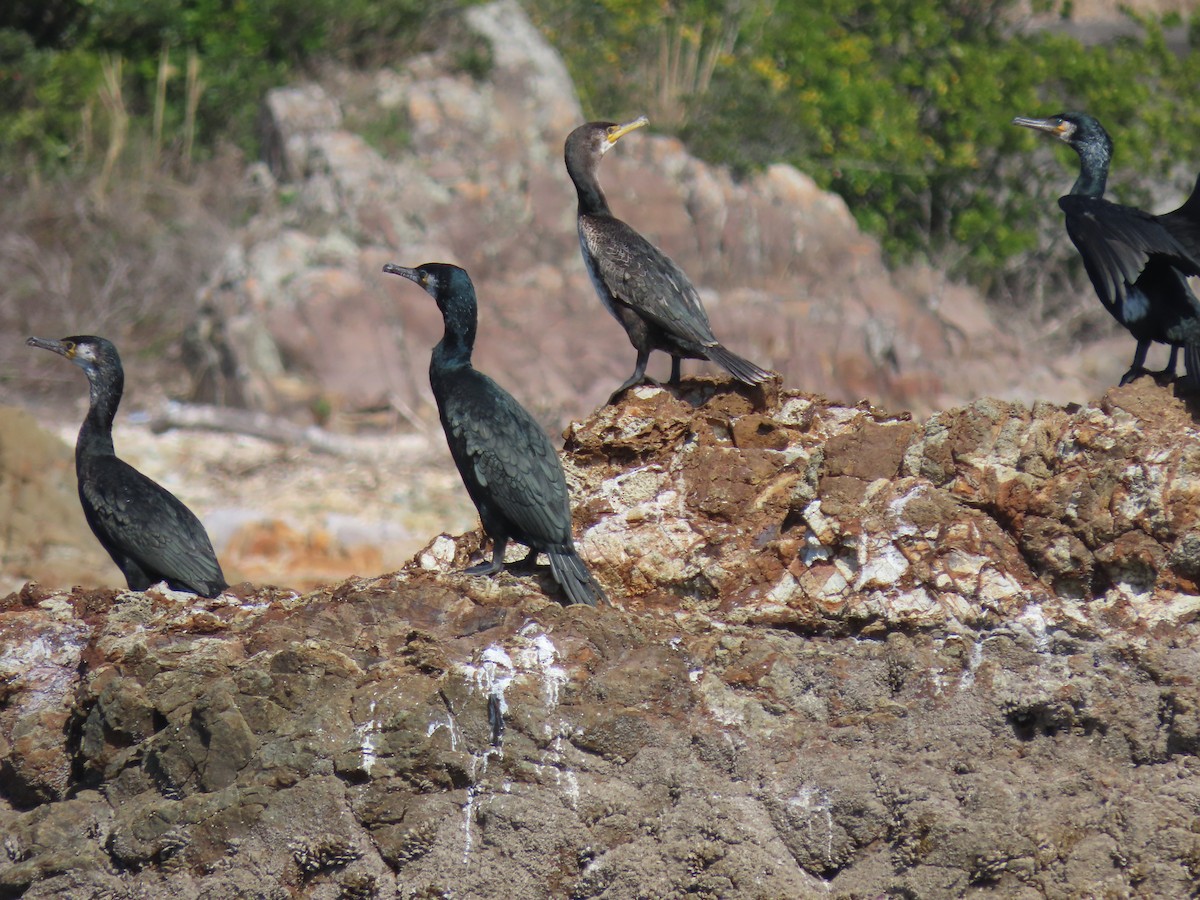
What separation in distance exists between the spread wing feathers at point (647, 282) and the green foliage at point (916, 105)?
878 centimetres

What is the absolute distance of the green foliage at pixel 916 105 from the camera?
15.6 m

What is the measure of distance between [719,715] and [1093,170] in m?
3.18

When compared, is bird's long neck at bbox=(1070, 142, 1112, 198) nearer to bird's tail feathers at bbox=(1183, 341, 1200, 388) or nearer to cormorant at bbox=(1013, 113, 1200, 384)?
cormorant at bbox=(1013, 113, 1200, 384)

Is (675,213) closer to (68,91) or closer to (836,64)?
(836,64)

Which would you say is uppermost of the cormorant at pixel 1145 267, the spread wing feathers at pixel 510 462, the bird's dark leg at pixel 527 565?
the cormorant at pixel 1145 267

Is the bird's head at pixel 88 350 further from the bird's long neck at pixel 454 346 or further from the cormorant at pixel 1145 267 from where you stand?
the cormorant at pixel 1145 267

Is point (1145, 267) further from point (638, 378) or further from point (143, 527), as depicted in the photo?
Result: point (143, 527)

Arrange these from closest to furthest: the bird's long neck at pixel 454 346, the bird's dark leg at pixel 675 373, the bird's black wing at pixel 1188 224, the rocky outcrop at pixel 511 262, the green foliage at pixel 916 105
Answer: the bird's black wing at pixel 1188 224 → the bird's long neck at pixel 454 346 → the bird's dark leg at pixel 675 373 → the rocky outcrop at pixel 511 262 → the green foliage at pixel 916 105

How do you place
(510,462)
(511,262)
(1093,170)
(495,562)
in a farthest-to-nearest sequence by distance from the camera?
(511,262)
(1093,170)
(495,562)
(510,462)

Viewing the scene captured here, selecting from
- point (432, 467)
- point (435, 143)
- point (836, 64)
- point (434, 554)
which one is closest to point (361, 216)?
A: point (435, 143)

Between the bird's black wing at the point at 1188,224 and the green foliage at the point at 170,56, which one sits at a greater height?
the bird's black wing at the point at 1188,224

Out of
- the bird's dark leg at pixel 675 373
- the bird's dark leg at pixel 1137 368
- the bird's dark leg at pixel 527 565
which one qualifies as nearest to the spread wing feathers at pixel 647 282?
the bird's dark leg at pixel 675 373

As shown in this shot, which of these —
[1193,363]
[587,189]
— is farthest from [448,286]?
[1193,363]

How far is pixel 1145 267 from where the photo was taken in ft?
17.5
